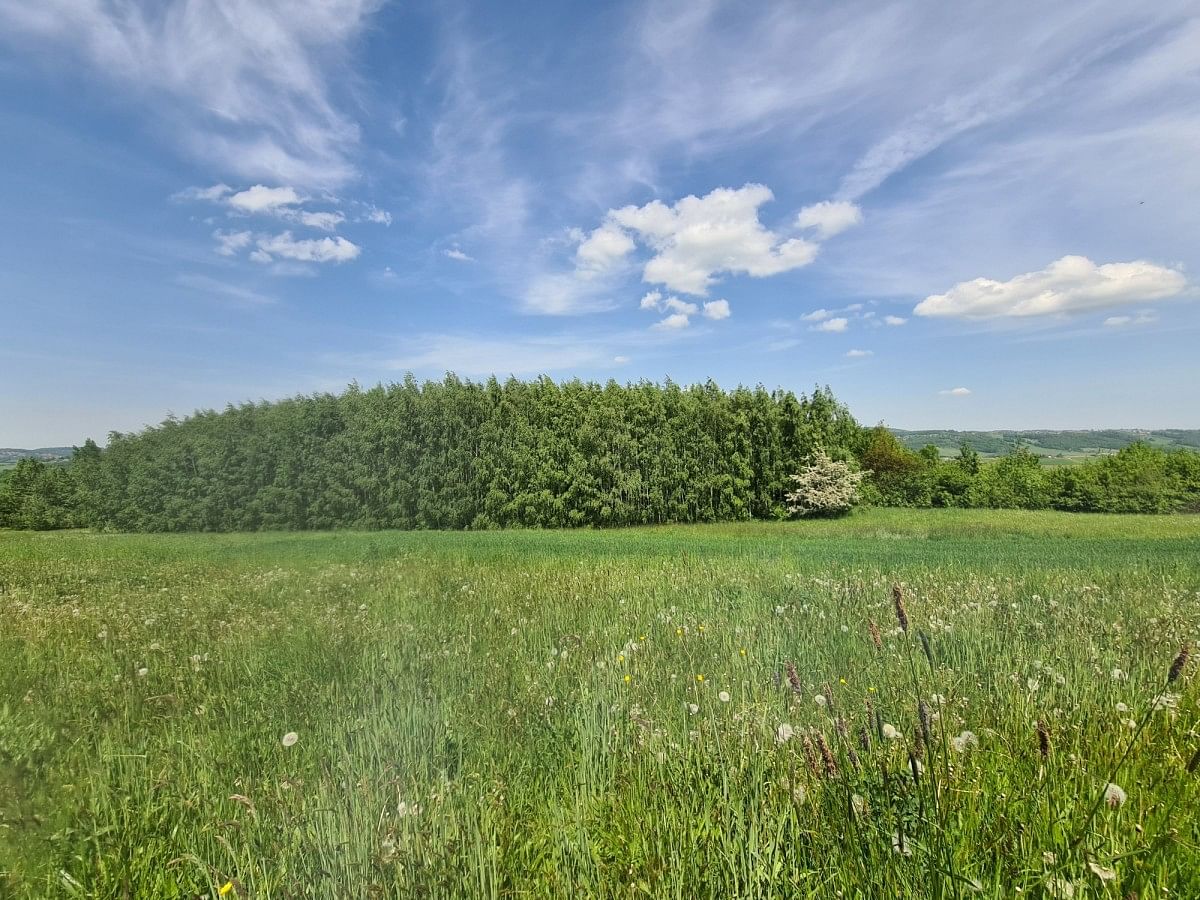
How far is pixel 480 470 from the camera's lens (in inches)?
1181

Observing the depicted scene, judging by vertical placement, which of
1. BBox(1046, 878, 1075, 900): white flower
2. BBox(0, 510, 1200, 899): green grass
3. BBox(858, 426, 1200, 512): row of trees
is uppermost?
BBox(1046, 878, 1075, 900): white flower

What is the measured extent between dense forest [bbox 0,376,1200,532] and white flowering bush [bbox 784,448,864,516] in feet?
2.42

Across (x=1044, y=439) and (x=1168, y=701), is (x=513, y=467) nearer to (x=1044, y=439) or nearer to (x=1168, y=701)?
(x=1168, y=701)

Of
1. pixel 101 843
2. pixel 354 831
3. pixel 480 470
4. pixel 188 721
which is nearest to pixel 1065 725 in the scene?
pixel 354 831

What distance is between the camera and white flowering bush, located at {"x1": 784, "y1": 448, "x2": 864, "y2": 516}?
34531 mm

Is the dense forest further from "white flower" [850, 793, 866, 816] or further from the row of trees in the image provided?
"white flower" [850, 793, 866, 816]

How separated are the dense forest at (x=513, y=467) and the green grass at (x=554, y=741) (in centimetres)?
126

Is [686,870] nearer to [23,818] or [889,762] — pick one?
[889,762]

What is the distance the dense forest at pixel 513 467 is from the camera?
7430 mm

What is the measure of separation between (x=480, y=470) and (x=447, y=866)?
28578mm

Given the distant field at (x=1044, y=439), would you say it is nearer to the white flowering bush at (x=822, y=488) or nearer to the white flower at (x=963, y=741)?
the white flowering bush at (x=822, y=488)

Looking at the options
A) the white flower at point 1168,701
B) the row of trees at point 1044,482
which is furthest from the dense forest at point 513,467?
the white flower at point 1168,701

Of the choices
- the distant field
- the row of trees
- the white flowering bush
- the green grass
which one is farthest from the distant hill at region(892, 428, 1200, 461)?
the green grass

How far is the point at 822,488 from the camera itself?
35.2 meters
